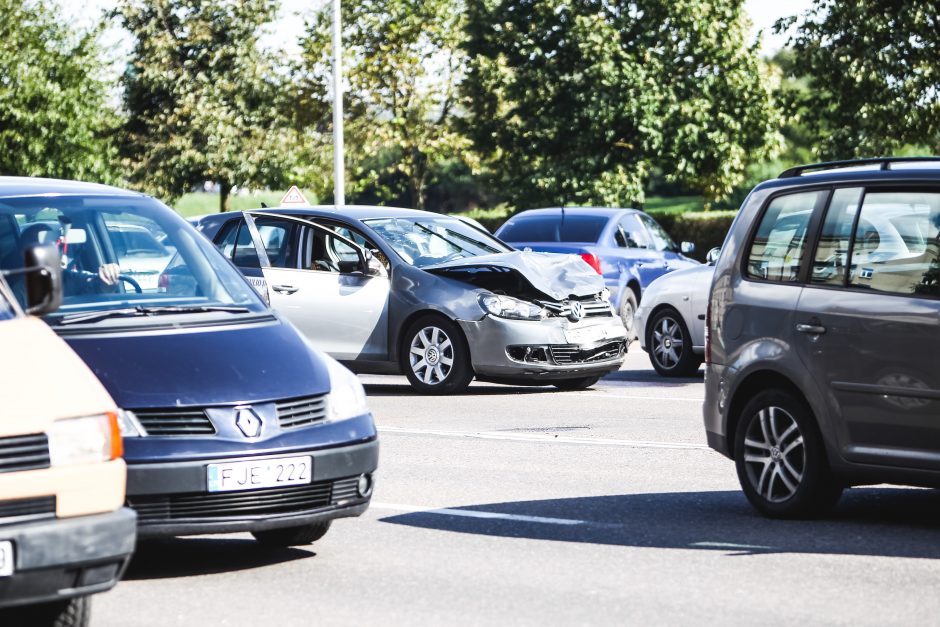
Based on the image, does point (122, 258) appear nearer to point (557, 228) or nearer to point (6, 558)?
point (6, 558)

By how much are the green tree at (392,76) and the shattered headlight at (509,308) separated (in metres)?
35.1

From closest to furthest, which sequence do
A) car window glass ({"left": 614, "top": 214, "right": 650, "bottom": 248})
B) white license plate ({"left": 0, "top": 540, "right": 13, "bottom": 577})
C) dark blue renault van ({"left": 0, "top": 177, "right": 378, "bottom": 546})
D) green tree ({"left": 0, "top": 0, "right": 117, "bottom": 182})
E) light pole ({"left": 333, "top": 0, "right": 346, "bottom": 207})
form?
white license plate ({"left": 0, "top": 540, "right": 13, "bottom": 577}) → dark blue renault van ({"left": 0, "top": 177, "right": 378, "bottom": 546}) → car window glass ({"left": 614, "top": 214, "right": 650, "bottom": 248}) → light pole ({"left": 333, "top": 0, "right": 346, "bottom": 207}) → green tree ({"left": 0, "top": 0, "right": 117, "bottom": 182})

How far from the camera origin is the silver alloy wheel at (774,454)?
26.4 feet

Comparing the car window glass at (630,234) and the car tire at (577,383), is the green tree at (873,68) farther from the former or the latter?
the car tire at (577,383)

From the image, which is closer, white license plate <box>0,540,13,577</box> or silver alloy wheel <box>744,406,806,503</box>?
white license plate <box>0,540,13,577</box>

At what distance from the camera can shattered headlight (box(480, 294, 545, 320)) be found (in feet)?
47.3

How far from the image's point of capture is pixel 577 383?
15625mm

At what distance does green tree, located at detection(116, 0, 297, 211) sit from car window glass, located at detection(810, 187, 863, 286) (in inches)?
1493

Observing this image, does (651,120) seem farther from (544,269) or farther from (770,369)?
(770,369)

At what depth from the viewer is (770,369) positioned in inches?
319

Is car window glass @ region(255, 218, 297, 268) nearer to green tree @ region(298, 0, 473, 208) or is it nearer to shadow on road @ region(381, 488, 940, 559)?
shadow on road @ region(381, 488, 940, 559)

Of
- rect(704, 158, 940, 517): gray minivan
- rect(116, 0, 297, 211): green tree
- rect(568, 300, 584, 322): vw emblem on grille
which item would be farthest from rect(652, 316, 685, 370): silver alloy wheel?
rect(116, 0, 297, 211): green tree

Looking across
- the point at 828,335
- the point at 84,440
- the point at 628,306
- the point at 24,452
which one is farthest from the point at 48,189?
the point at 628,306

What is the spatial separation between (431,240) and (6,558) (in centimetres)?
1051
